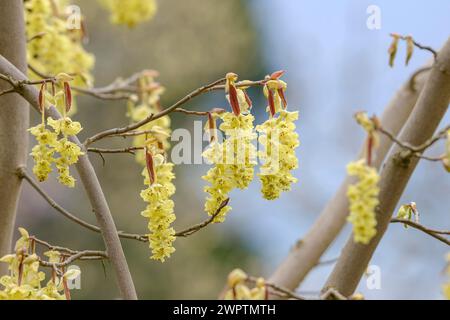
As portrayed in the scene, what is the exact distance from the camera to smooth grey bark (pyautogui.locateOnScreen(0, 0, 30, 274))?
4.84ft

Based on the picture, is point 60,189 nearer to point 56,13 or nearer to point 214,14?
point 214,14

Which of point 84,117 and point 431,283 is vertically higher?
point 84,117

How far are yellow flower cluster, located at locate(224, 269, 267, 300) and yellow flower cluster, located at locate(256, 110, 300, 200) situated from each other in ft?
0.51

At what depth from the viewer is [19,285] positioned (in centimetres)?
107

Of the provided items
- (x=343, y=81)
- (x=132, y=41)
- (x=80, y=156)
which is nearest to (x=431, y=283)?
(x=343, y=81)

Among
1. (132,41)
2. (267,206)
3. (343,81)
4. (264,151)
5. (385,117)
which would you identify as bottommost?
(264,151)

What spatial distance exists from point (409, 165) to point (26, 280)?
0.57m

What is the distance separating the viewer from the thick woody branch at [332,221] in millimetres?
2045

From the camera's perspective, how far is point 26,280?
1100mm

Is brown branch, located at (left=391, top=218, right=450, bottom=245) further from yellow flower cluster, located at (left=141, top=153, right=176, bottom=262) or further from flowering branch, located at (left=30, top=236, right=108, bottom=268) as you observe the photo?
flowering branch, located at (left=30, top=236, right=108, bottom=268)

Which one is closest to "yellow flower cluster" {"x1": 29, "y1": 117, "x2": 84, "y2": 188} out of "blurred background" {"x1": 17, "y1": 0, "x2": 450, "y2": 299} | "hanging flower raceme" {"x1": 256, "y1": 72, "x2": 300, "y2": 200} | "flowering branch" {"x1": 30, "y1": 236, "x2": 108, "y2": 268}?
"flowering branch" {"x1": 30, "y1": 236, "x2": 108, "y2": 268}

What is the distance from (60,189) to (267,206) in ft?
5.64
